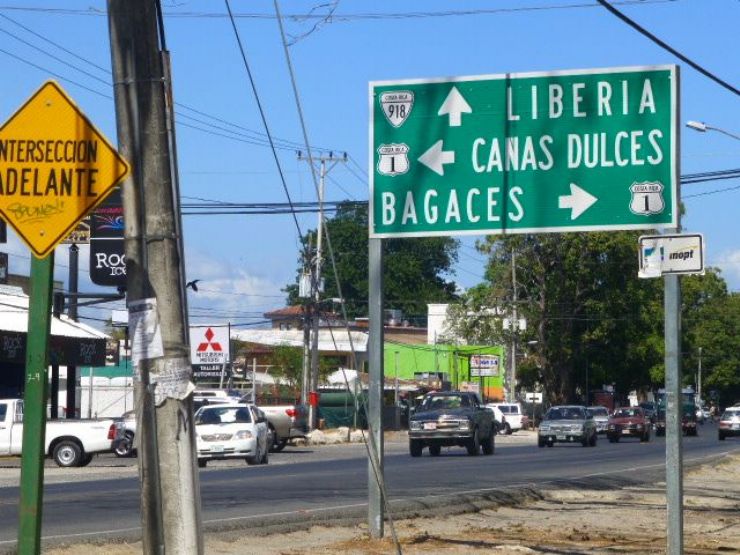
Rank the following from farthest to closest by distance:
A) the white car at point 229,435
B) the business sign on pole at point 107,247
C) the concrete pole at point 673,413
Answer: the business sign on pole at point 107,247
the white car at point 229,435
the concrete pole at point 673,413

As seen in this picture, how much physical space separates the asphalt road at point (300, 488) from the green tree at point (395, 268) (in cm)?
7759

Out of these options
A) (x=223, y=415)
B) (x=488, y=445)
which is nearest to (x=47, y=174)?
(x=223, y=415)

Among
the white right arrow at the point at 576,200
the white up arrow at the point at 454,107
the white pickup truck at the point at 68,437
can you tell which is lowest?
the white pickup truck at the point at 68,437

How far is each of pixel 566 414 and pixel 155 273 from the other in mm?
46551

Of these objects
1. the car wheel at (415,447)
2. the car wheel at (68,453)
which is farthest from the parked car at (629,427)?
A: the car wheel at (68,453)

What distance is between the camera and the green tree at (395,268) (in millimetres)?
117000

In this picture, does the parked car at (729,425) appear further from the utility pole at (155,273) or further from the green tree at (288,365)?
the utility pole at (155,273)

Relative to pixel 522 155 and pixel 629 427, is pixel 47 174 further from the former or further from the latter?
pixel 629 427

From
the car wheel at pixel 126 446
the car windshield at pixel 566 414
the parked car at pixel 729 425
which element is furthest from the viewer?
the parked car at pixel 729 425

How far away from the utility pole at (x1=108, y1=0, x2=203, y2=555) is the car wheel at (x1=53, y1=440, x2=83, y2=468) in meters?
27.4

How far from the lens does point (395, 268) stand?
406 ft

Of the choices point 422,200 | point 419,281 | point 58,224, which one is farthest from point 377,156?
point 419,281

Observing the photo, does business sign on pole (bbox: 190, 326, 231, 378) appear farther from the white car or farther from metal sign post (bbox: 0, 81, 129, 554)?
metal sign post (bbox: 0, 81, 129, 554)

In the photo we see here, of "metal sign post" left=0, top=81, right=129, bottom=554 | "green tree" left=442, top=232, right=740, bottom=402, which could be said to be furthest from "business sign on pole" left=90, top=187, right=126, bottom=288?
"green tree" left=442, top=232, right=740, bottom=402
